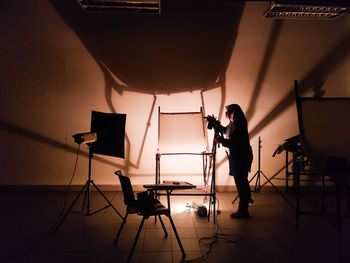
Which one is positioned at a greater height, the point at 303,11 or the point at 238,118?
the point at 303,11

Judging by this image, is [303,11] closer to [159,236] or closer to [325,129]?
[325,129]

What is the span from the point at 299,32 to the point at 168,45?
2420 mm

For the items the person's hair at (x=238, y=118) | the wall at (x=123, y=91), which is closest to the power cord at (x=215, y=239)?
the person's hair at (x=238, y=118)

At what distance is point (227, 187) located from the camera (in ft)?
16.4

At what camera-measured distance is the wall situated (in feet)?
15.7

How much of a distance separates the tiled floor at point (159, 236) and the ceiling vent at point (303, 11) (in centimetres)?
299

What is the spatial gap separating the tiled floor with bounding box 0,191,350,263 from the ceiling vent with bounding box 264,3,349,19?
9.81 feet

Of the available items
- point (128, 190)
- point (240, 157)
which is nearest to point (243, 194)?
→ point (240, 157)

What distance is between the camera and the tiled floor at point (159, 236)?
2.56 m

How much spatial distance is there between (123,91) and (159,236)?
9.17ft

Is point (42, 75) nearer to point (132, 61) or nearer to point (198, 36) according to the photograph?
point (132, 61)

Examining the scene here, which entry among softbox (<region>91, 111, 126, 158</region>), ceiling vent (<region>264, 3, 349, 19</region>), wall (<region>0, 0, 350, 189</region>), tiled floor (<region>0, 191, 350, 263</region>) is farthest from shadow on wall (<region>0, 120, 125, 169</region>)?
ceiling vent (<region>264, 3, 349, 19</region>)

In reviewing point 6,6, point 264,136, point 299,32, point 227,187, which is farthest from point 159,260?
point 6,6

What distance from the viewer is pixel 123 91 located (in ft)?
16.1
